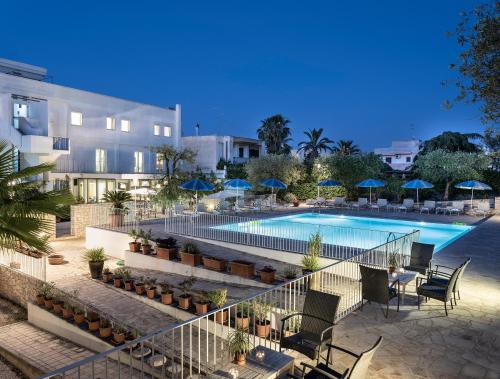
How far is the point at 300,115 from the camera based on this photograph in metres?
157

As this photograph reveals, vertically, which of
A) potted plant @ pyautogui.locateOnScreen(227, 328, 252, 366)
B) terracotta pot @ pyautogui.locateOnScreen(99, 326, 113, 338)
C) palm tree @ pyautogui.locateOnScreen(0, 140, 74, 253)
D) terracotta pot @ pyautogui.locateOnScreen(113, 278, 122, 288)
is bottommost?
terracotta pot @ pyautogui.locateOnScreen(99, 326, 113, 338)

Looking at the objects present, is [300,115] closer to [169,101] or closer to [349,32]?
[349,32]

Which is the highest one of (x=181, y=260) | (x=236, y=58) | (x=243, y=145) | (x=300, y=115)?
(x=236, y=58)

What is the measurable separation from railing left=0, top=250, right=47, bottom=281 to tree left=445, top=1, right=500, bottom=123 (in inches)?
493

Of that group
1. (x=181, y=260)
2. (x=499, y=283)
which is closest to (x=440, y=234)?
(x=499, y=283)

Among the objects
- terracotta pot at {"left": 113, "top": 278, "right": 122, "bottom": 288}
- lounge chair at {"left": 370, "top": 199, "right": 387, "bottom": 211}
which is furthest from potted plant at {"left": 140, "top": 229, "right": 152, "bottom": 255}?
lounge chair at {"left": 370, "top": 199, "right": 387, "bottom": 211}

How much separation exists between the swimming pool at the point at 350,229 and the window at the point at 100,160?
47.8 ft

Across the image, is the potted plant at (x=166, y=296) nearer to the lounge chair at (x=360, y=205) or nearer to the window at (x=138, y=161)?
the lounge chair at (x=360, y=205)

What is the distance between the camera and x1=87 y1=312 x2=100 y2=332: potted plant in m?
9.50

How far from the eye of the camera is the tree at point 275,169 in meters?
31.0

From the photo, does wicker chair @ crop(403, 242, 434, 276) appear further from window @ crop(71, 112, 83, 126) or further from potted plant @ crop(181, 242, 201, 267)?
window @ crop(71, 112, 83, 126)

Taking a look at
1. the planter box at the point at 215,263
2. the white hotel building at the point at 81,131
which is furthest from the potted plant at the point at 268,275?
the white hotel building at the point at 81,131

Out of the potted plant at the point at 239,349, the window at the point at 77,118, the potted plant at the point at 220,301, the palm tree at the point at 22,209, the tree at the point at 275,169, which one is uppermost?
the window at the point at 77,118

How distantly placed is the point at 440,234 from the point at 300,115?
14250 centimetres
